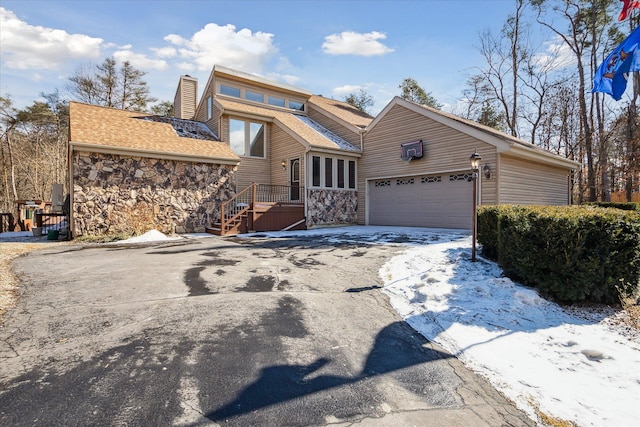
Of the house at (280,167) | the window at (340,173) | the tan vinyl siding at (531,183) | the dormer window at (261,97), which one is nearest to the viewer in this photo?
the house at (280,167)

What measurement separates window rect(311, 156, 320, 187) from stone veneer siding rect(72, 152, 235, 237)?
3408 mm

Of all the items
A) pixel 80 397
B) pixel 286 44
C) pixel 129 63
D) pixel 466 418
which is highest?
pixel 129 63

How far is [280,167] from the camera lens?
15797mm

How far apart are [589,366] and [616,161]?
26.7 metres

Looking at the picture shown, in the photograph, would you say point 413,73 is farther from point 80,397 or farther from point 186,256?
point 80,397

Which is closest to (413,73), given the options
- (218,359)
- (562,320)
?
(562,320)

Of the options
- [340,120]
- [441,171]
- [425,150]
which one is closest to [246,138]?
[340,120]

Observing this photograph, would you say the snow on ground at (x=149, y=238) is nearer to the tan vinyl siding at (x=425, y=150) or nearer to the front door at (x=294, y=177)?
the front door at (x=294, y=177)

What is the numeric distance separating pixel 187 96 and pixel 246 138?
21.7 feet

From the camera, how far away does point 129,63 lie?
77.9 feet

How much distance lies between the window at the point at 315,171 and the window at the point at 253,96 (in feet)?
19.6

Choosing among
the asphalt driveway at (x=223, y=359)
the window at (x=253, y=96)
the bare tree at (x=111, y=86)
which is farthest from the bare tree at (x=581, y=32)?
the bare tree at (x=111, y=86)

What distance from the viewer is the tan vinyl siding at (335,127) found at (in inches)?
630

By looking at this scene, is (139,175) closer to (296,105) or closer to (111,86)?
(296,105)
